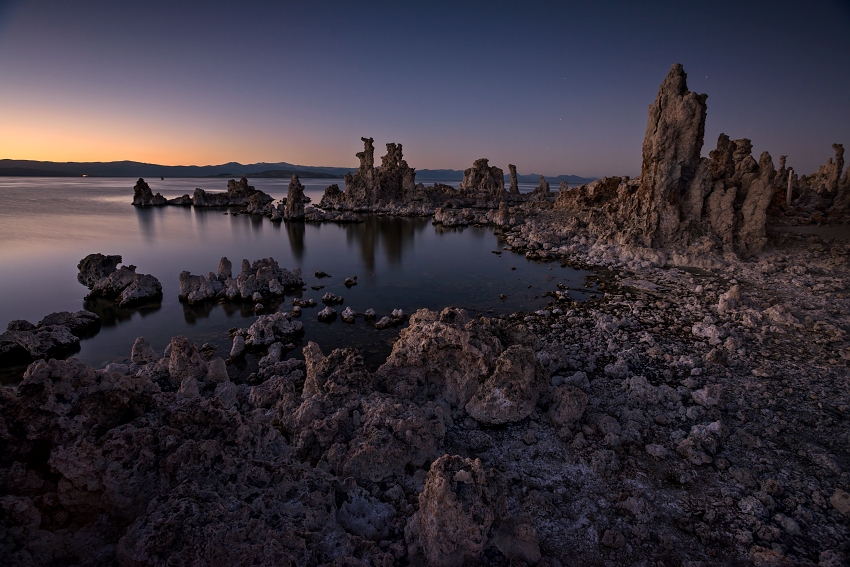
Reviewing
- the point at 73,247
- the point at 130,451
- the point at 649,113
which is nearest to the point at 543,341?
the point at 130,451

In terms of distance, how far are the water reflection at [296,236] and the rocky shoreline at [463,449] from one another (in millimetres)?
18070

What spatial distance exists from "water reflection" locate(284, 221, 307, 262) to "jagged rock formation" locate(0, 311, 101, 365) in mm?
15003

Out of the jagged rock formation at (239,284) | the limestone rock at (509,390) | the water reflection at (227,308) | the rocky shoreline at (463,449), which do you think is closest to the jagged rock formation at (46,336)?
the water reflection at (227,308)

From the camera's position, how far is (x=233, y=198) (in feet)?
242

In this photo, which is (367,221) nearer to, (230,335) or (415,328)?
(230,335)

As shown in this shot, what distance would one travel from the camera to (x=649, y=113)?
1003 inches

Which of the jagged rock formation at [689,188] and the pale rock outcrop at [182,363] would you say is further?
the jagged rock formation at [689,188]

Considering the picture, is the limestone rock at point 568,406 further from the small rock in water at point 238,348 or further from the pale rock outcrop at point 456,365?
the small rock in water at point 238,348

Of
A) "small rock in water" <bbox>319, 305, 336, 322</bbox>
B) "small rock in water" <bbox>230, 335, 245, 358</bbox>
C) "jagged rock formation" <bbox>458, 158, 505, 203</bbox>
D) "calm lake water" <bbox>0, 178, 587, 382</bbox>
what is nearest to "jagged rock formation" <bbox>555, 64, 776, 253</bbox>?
"calm lake water" <bbox>0, 178, 587, 382</bbox>

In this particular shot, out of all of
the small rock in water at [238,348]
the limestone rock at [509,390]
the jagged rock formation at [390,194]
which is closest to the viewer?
the limestone rock at [509,390]

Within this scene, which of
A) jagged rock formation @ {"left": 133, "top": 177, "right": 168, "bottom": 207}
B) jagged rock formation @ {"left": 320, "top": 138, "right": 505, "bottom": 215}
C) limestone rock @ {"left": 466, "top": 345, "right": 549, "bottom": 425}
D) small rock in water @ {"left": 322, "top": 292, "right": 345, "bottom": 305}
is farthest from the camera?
jagged rock formation @ {"left": 133, "top": 177, "right": 168, "bottom": 207}

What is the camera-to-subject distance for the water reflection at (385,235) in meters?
31.4

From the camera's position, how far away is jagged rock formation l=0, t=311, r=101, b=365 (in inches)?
494

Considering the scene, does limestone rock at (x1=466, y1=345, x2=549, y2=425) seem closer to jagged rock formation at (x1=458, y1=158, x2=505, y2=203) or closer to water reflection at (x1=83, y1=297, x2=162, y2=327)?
water reflection at (x1=83, y1=297, x2=162, y2=327)
